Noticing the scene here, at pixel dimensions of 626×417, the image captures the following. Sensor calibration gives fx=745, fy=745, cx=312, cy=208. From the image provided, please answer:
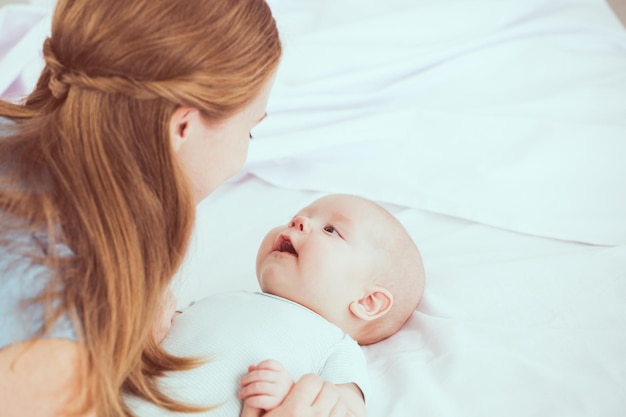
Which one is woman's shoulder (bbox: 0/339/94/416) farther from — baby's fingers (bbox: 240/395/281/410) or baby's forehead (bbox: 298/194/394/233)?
baby's forehead (bbox: 298/194/394/233)

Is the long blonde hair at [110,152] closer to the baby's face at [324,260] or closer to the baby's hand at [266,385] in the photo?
the baby's hand at [266,385]

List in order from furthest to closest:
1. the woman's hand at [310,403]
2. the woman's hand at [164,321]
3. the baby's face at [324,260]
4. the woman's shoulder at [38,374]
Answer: the baby's face at [324,260], the woman's hand at [164,321], the woman's hand at [310,403], the woman's shoulder at [38,374]

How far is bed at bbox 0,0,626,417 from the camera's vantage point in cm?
113

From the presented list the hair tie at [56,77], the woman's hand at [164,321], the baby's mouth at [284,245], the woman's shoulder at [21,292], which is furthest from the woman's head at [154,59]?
the baby's mouth at [284,245]

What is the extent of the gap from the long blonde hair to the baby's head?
378 mm

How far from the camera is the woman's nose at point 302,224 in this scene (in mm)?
1220

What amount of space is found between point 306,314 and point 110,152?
17.5 inches

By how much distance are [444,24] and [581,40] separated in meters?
0.33

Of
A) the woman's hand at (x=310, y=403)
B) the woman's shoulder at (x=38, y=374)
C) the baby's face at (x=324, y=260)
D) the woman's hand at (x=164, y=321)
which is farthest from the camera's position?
the baby's face at (x=324, y=260)

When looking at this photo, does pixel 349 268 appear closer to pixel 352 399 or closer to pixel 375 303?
pixel 375 303

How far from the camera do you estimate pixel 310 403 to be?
3.09 ft

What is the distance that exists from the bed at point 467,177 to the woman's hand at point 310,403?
137mm

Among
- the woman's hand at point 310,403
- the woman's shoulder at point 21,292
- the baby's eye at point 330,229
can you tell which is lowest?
the woman's hand at point 310,403

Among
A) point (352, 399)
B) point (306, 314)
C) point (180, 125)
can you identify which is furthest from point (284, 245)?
point (180, 125)
